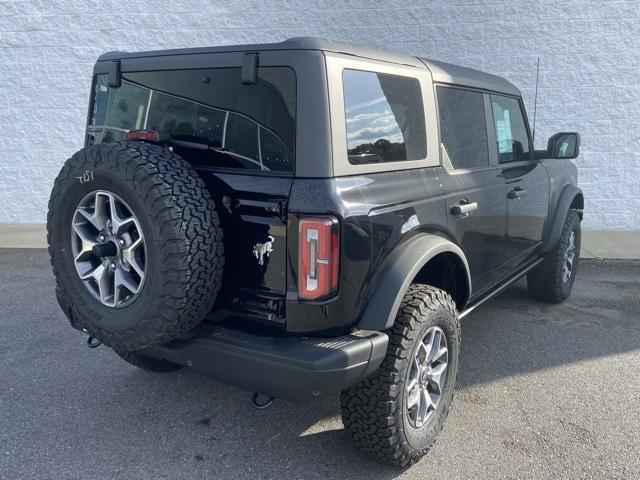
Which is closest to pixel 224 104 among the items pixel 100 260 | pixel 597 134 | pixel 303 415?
pixel 100 260

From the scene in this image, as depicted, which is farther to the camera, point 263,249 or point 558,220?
point 558,220

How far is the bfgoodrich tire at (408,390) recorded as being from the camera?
7.84ft

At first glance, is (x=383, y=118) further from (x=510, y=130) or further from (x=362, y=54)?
(x=510, y=130)

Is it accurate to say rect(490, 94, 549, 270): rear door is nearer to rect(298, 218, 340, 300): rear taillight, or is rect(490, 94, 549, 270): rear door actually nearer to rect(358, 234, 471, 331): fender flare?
rect(358, 234, 471, 331): fender flare

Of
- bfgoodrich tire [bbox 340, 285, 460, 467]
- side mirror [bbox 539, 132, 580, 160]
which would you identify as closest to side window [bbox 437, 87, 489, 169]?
bfgoodrich tire [bbox 340, 285, 460, 467]

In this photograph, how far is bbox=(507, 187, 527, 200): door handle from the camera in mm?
3619

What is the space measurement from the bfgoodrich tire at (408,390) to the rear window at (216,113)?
919 mm

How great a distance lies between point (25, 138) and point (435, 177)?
8.01 meters

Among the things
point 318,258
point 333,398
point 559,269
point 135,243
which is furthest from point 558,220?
point 135,243

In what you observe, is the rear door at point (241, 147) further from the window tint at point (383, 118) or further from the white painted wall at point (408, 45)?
the white painted wall at point (408, 45)

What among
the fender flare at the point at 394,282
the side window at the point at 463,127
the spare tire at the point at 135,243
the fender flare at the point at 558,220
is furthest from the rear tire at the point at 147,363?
the fender flare at the point at 558,220

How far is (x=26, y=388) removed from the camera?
11.0 feet

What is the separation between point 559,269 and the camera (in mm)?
4758

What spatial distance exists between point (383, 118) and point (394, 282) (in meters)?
0.78
